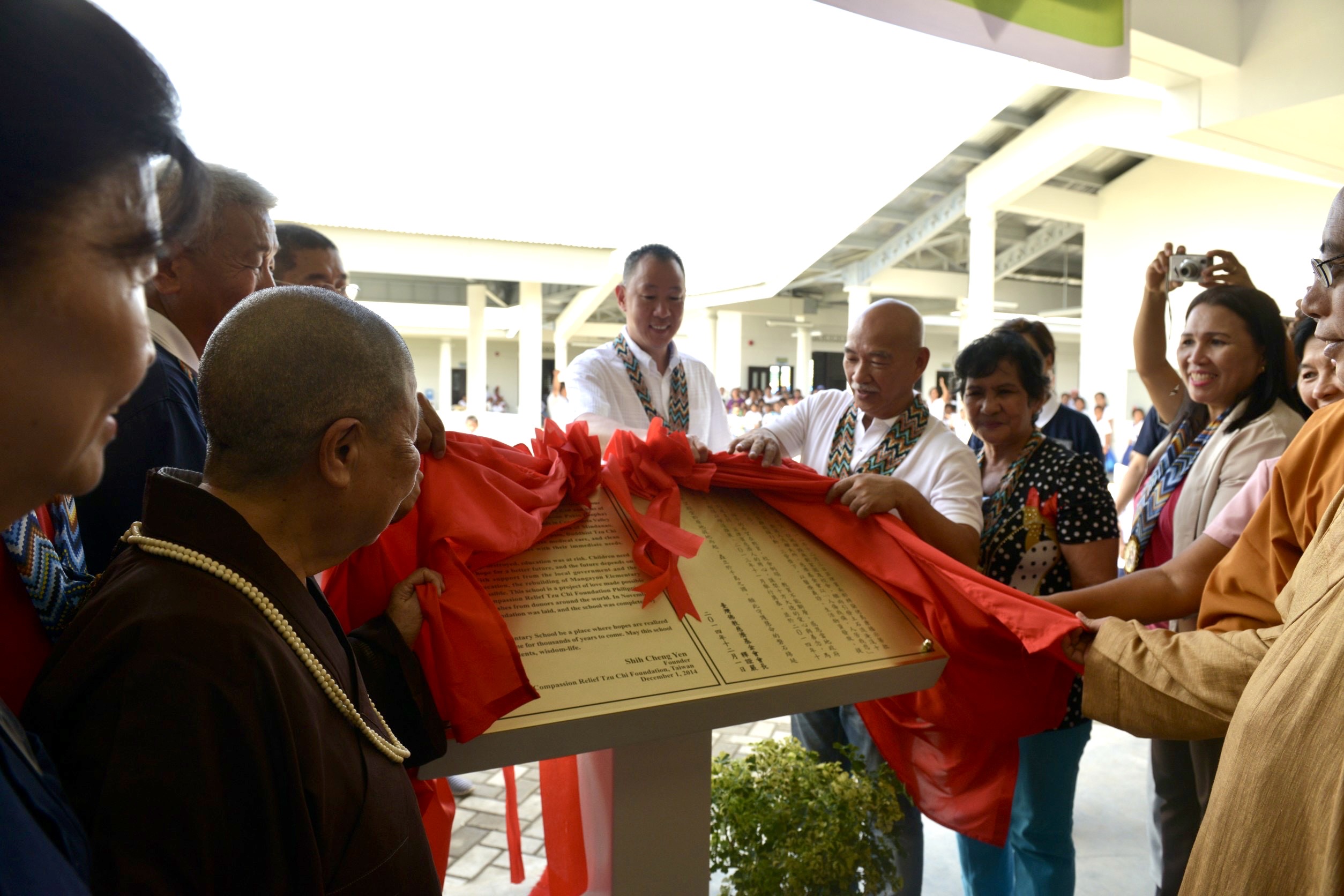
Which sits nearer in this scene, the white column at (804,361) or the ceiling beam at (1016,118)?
the ceiling beam at (1016,118)

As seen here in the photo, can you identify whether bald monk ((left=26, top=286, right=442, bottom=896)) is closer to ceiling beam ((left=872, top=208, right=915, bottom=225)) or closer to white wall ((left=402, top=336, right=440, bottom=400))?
ceiling beam ((left=872, top=208, right=915, bottom=225))

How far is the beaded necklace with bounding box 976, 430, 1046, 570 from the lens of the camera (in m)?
2.07

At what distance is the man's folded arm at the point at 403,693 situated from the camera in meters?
1.19

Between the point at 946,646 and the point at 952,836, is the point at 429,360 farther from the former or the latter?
the point at 946,646

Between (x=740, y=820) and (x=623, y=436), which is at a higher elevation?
(x=623, y=436)

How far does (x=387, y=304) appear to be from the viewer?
787 inches

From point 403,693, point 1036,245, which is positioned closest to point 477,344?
point 1036,245

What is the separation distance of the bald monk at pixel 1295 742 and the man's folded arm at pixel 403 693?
3.80 ft

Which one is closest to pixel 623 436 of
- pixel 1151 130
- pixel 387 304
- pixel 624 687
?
pixel 624 687

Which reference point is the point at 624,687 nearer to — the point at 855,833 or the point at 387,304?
the point at 855,833

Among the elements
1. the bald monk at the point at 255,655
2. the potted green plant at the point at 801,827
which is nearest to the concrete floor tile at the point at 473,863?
the potted green plant at the point at 801,827

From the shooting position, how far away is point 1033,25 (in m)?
2.24

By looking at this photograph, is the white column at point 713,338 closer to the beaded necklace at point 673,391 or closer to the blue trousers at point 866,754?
the beaded necklace at point 673,391

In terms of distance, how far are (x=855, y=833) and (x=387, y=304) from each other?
20214 millimetres
